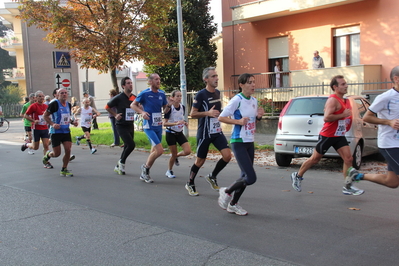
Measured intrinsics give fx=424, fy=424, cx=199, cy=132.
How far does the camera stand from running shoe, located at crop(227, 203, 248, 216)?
5.79 m

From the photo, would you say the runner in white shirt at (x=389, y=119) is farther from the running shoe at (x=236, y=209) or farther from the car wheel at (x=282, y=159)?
the car wheel at (x=282, y=159)

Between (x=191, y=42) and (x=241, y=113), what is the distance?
1559 cm

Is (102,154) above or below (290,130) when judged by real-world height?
below

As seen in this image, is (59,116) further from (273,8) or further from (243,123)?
(273,8)

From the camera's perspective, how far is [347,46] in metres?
17.5

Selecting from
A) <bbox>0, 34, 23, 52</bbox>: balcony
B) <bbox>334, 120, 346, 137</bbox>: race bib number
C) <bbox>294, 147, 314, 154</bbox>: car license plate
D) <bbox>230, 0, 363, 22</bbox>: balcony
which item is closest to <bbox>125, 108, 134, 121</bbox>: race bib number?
<bbox>294, 147, 314, 154</bbox>: car license plate

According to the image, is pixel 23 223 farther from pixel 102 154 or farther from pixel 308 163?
pixel 102 154

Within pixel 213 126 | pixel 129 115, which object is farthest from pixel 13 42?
pixel 213 126

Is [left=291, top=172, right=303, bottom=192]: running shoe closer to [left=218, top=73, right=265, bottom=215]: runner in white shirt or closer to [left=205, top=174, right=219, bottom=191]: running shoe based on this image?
[left=205, top=174, right=219, bottom=191]: running shoe

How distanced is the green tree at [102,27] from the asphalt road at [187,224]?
8.09 metres

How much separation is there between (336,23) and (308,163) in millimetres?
12222

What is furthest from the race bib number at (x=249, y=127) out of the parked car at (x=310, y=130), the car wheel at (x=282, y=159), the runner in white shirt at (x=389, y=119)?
the car wheel at (x=282, y=159)

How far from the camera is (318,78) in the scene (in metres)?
17.5

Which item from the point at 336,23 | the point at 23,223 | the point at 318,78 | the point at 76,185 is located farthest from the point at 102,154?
the point at 336,23
